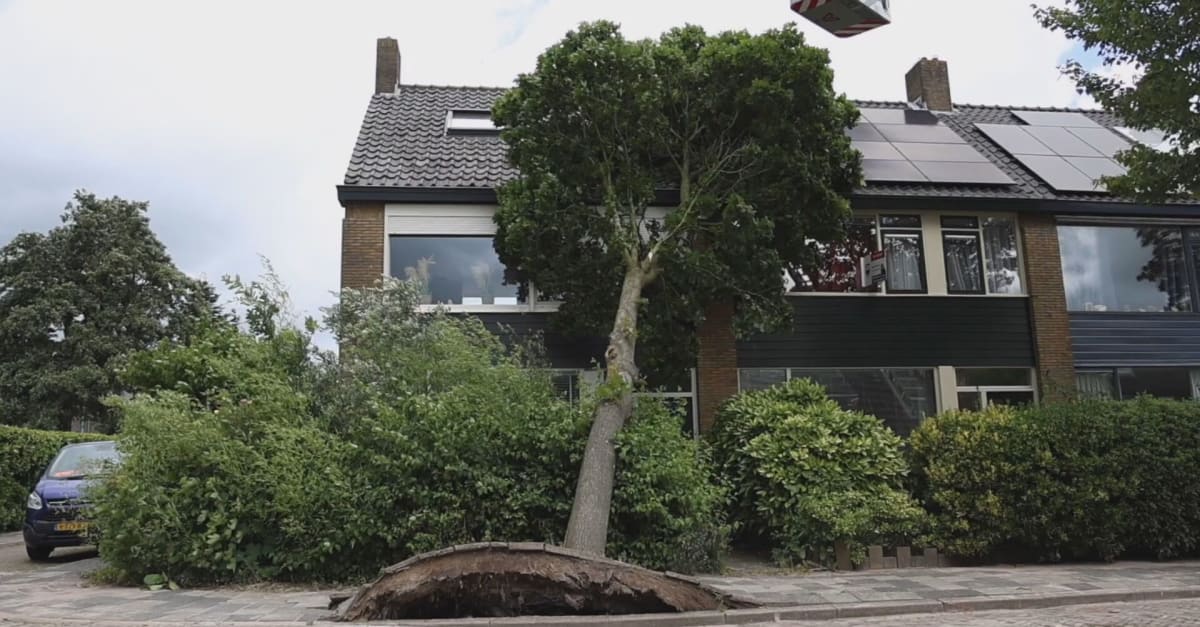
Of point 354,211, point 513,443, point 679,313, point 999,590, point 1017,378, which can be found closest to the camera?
point 999,590

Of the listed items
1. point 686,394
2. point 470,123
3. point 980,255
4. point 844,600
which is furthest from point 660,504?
point 470,123

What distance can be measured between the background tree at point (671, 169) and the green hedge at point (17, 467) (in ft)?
30.2

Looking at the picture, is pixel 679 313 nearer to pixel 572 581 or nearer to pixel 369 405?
pixel 369 405

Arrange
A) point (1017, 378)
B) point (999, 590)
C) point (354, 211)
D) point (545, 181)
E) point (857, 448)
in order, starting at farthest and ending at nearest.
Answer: point (1017, 378), point (354, 211), point (545, 181), point (857, 448), point (999, 590)

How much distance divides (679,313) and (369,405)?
4.85 m

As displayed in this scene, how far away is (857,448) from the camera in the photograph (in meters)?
10.8

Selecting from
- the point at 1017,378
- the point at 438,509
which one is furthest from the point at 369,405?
the point at 1017,378

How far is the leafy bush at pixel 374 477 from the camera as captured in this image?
884 centimetres

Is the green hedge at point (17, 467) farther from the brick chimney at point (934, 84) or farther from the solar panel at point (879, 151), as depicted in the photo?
the brick chimney at point (934, 84)

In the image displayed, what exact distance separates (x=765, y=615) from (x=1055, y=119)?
16.8 metres

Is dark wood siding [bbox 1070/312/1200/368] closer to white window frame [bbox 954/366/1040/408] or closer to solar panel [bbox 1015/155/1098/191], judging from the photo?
white window frame [bbox 954/366/1040/408]

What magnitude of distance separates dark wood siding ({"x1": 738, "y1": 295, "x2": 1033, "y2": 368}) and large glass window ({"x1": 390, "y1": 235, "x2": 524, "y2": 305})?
169 inches

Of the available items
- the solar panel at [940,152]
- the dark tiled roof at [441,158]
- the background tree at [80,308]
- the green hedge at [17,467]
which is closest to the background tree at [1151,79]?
the dark tiled roof at [441,158]

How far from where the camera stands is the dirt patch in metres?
7.06
